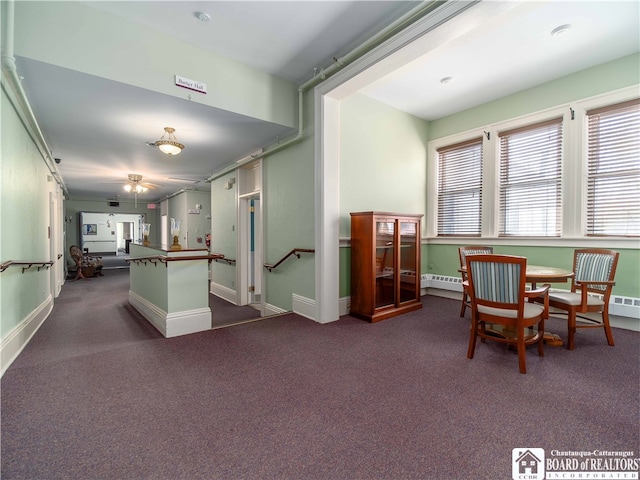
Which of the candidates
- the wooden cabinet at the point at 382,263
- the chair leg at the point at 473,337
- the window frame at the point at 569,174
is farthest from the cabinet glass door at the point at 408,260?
the chair leg at the point at 473,337

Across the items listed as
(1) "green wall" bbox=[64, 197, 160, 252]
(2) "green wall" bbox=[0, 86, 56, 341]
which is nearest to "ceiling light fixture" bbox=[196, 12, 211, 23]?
(2) "green wall" bbox=[0, 86, 56, 341]

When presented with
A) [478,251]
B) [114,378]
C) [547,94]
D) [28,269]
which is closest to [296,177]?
[478,251]

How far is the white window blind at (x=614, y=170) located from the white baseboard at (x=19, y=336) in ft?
21.8

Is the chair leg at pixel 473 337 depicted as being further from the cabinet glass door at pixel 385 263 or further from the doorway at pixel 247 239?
the doorway at pixel 247 239

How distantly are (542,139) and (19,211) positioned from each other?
6.68 metres

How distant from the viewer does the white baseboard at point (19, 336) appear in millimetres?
2570

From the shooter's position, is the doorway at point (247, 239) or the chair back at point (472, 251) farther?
the doorway at point (247, 239)

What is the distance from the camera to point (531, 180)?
434cm

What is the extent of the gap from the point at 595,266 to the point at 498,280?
1.83 meters

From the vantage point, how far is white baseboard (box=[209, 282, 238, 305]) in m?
5.91

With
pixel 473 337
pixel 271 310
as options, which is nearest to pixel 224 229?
pixel 271 310

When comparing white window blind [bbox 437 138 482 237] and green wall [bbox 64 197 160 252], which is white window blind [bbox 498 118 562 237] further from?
green wall [bbox 64 197 160 252]

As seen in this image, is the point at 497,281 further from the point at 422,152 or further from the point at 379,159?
the point at 422,152

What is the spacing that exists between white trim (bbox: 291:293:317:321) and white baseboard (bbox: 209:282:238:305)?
202 cm
